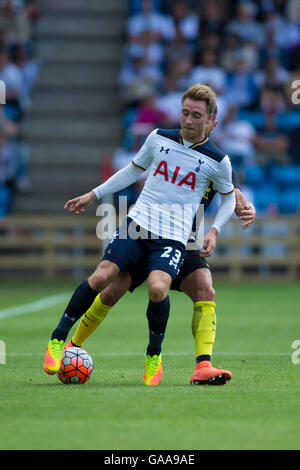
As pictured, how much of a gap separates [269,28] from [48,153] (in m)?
5.74

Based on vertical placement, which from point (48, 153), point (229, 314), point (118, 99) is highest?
point (118, 99)

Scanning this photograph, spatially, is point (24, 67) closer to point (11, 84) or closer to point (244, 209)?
point (11, 84)

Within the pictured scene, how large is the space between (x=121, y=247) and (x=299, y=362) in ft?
6.99

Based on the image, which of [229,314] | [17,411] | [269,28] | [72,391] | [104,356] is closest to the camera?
[17,411]

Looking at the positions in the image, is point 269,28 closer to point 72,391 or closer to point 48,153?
point 48,153

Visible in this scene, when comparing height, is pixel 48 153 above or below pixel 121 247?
above

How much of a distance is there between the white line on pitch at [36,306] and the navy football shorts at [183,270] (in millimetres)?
5652

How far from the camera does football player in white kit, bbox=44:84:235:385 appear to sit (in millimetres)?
6477

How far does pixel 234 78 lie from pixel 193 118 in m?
13.8

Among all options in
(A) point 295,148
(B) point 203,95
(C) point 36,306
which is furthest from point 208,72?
(B) point 203,95

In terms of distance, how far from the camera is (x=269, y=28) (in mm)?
20781

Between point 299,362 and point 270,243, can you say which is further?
point 270,243
